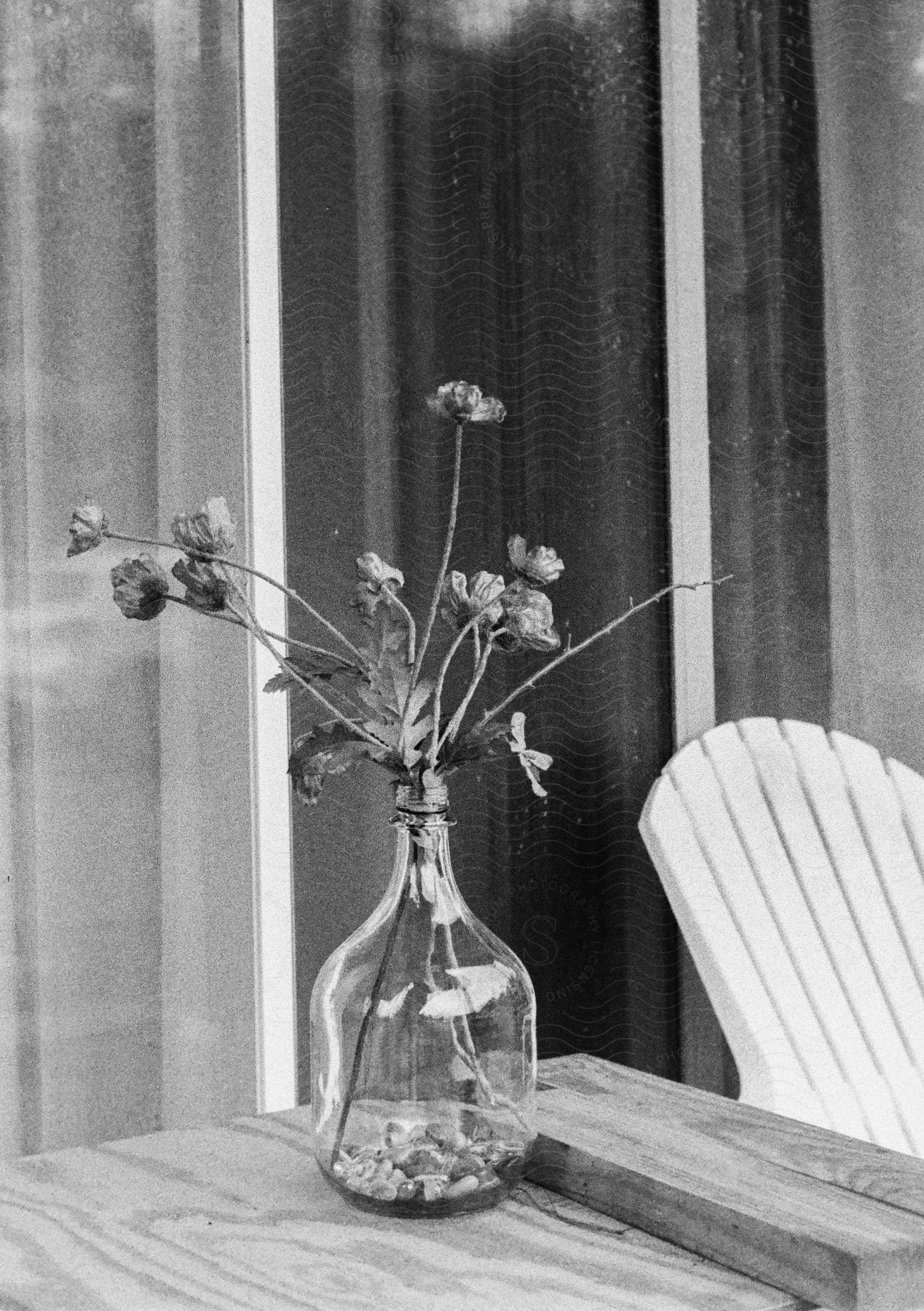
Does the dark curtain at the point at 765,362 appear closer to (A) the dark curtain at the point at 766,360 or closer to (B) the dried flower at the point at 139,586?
(A) the dark curtain at the point at 766,360

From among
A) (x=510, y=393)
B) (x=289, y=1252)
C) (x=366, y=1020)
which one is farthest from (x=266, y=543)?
(x=289, y=1252)

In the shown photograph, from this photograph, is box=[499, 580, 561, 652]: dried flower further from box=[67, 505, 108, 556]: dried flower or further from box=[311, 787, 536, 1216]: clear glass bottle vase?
box=[67, 505, 108, 556]: dried flower

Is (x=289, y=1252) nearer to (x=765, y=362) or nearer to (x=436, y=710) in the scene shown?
(x=436, y=710)

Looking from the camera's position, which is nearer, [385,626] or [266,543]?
[385,626]

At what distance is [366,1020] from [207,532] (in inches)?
14.6

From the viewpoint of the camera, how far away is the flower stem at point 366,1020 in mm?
1076

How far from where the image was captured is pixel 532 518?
2213 millimetres

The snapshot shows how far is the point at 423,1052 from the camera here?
3.51 feet

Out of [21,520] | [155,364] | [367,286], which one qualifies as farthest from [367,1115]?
[367,286]

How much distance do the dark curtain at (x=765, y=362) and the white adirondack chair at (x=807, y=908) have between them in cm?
17

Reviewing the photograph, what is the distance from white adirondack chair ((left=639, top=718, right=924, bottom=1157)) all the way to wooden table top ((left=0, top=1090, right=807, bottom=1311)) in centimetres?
88

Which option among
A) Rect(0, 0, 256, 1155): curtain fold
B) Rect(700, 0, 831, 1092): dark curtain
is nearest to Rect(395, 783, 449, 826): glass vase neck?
Rect(0, 0, 256, 1155): curtain fold

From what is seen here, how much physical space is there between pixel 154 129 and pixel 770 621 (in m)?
1.16

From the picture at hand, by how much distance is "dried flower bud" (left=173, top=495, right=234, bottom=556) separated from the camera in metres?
1.09
